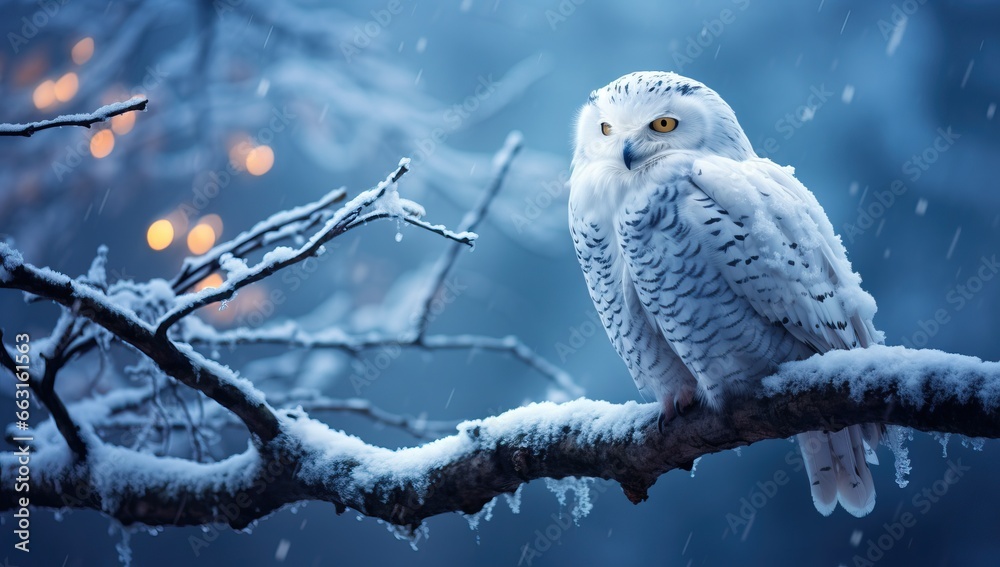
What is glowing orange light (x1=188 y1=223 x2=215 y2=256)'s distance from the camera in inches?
117

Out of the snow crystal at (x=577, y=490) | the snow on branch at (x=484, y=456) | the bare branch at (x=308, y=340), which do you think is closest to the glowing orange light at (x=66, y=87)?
the bare branch at (x=308, y=340)

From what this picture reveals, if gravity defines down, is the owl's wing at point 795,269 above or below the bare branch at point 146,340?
above

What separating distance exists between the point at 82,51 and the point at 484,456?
2576 mm

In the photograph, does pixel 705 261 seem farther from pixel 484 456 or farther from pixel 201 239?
pixel 201 239

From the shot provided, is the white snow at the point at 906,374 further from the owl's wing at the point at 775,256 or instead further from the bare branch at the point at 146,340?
the bare branch at the point at 146,340

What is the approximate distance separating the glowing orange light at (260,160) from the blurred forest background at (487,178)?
1 centimetres

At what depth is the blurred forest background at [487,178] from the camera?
2574 millimetres

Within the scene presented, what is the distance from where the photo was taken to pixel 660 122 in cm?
118

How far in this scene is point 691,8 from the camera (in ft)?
9.61

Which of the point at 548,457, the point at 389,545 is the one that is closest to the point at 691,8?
the point at 548,457

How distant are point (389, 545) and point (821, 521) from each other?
187cm

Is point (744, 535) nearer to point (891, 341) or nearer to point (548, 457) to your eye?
point (891, 341)

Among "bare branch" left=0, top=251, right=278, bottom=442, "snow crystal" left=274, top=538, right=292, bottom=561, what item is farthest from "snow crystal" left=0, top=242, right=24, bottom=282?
"snow crystal" left=274, top=538, right=292, bottom=561

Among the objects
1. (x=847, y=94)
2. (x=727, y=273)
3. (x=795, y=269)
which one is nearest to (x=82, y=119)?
(x=727, y=273)
